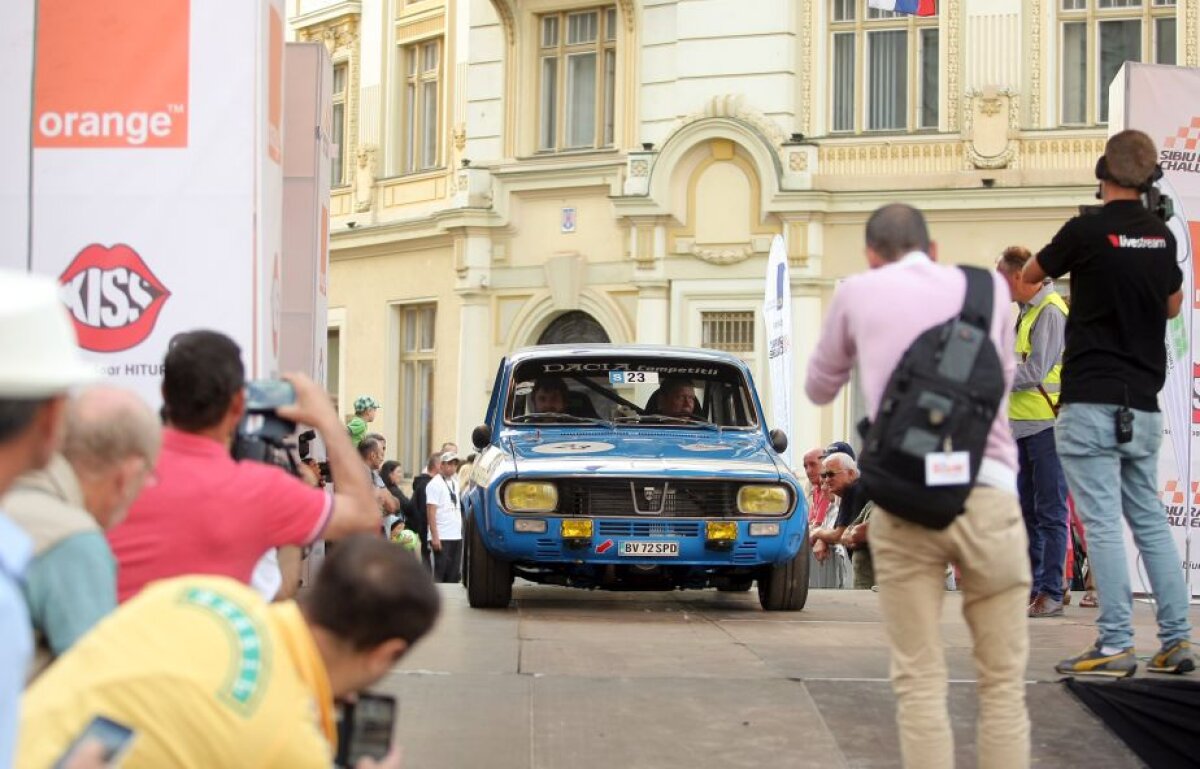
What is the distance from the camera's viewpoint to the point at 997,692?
6.03 meters

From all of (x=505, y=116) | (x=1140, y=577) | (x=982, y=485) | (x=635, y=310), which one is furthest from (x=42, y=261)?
(x=505, y=116)

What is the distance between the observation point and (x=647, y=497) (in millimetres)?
11977

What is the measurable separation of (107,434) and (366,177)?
29212 millimetres

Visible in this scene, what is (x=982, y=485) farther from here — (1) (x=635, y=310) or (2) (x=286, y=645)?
(1) (x=635, y=310)

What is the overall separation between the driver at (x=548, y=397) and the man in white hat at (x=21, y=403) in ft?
36.1

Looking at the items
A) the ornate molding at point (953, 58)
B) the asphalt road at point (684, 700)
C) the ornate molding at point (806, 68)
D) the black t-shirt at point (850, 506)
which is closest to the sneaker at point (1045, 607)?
the asphalt road at point (684, 700)

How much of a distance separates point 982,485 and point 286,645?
3205 mm

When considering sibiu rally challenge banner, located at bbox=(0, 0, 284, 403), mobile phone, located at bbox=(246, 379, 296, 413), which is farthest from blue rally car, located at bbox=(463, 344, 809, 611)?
mobile phone, located at bbox=(246, 379, 296, 413)

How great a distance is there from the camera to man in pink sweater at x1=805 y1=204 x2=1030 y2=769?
5914 millimetres

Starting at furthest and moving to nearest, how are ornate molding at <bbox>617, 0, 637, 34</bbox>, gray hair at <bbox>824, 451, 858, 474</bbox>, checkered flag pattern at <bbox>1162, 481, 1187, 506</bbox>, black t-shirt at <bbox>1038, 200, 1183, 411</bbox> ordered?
ornate molding at <bbox>617, 0, 637, 34</bbox> < gray hair at <bbox>824, 451, 858, 474</bbox> < checkered flag pattern at <bbox>1162, 481, 1187, 506</bbox> < black t-shirt at <bbox>1038, 200, 1183, 411</bbox>

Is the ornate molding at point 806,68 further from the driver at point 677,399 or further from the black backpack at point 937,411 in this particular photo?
the black backpack at point 937,411

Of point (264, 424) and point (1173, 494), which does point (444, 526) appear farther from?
point (264, 424)

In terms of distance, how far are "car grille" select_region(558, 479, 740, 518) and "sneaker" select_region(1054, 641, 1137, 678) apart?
4072 millimetres

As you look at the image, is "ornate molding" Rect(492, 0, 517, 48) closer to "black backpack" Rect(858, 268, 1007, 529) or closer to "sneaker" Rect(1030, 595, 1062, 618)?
"sneaker" Rect(1030, 595, 1062, 618)
